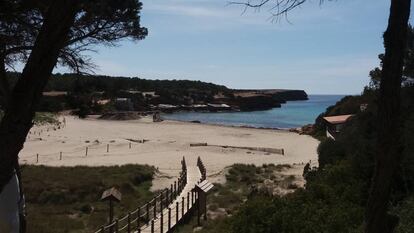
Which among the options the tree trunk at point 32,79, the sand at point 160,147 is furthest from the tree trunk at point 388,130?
the sand at point 160,147

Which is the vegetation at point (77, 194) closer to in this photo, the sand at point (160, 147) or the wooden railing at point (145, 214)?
the wooden railing at point (145, 214)

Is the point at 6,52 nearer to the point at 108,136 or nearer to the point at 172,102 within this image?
the point at 108,136

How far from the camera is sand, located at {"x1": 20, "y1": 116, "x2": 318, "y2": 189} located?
42344mm

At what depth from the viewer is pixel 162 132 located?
2968 inches

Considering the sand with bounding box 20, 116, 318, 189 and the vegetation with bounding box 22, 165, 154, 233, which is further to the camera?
the sand with bounding box 20, 116, 318, 189

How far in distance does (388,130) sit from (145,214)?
1366 cm

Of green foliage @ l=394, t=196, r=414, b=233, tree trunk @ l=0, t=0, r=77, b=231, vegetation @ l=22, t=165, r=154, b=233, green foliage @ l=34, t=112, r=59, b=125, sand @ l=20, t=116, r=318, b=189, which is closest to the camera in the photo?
tree trunk @ l=0, t=0, r=77, b=231

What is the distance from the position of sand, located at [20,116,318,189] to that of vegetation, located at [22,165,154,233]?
6.58 feet

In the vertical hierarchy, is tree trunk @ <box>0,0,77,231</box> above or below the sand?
above

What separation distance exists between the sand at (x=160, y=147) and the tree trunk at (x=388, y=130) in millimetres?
24666

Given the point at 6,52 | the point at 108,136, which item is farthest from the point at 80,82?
the point at 108,136

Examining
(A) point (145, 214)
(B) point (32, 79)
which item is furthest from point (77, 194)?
(B) point (32, 79)

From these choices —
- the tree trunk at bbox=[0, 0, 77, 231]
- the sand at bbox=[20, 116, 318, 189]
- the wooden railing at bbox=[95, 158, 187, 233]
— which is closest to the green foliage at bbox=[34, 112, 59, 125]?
the sand at bbox=[20, 116, 318, 189]

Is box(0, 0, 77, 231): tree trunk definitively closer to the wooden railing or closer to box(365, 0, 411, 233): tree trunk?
box(365, 0, 411, 233): tree trunk
